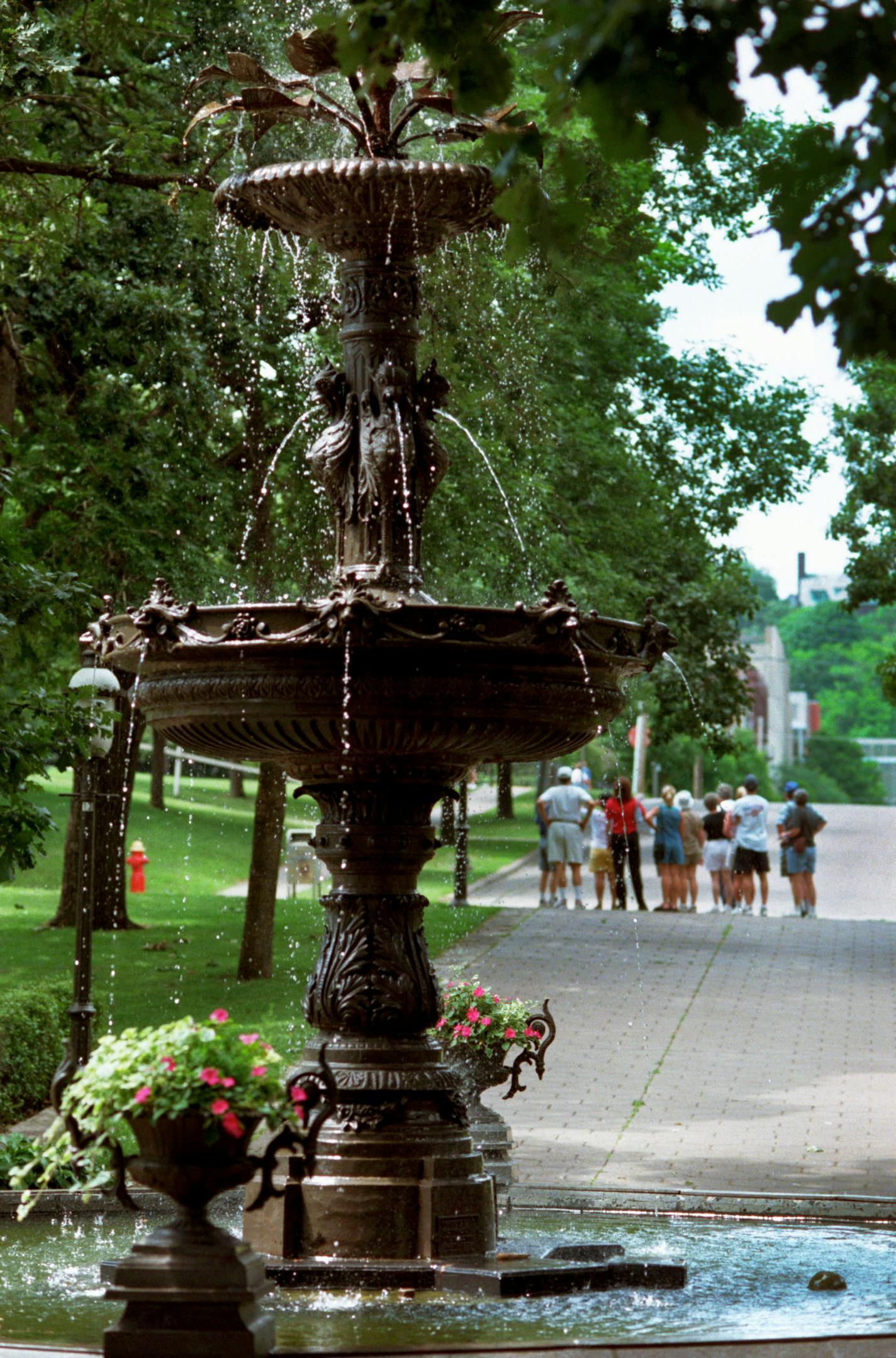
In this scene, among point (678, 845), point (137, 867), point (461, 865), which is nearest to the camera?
point (678, 845)

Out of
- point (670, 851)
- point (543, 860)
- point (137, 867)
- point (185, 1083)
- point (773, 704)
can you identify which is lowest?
point (137, 867)

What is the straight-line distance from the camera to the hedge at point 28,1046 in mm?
12969

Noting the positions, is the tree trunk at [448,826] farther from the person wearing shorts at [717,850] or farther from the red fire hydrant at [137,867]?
the red fire hydrant at [137,867]

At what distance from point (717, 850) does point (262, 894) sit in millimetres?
8371

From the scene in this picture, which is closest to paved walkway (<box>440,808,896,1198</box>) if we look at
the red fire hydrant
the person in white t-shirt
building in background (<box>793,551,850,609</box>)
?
the person in white t-shirt

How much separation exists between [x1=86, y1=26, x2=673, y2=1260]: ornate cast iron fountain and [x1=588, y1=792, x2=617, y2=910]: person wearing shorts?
18468 mm

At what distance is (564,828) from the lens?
2531 cm

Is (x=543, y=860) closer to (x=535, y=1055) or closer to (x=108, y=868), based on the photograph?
(x=108, y=868)

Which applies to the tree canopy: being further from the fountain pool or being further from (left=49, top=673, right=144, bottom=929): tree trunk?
the fountain pool

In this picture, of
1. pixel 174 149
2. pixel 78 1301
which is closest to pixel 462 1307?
pixel 78 1301

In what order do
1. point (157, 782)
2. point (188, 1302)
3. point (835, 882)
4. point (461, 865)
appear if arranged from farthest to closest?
point (157, 782) → point (835, 882) → point (461, 865) → point (188, 1302)

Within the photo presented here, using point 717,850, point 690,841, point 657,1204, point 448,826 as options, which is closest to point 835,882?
point 448,826

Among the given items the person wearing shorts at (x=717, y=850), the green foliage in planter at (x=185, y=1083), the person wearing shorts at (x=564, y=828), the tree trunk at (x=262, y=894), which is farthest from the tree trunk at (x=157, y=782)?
the green foliage in planter at (x=185, y=1083)

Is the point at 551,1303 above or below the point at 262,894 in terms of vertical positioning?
below
